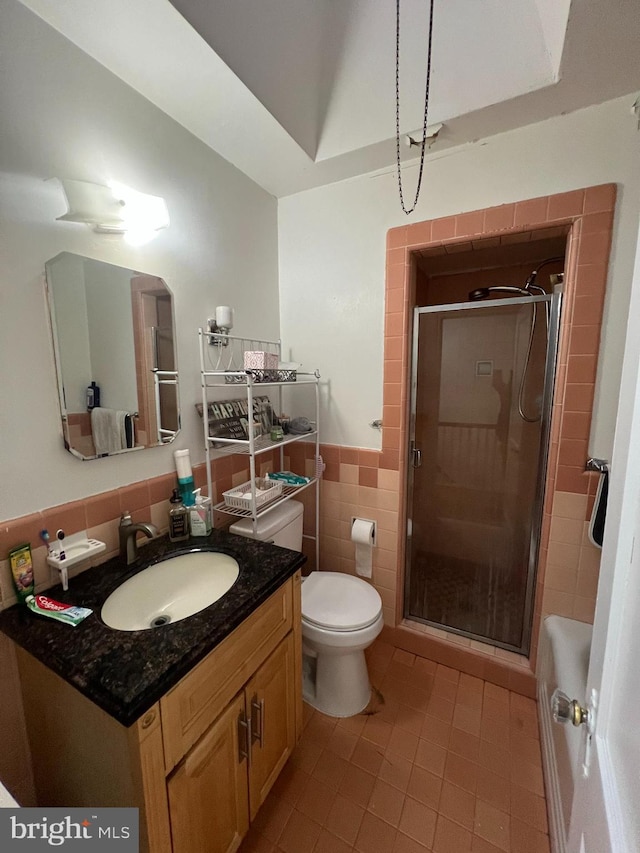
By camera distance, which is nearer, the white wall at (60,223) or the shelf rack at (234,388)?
the white wall at (60,223)

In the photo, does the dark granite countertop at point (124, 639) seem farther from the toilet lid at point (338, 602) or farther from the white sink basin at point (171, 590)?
the toilet lid at point (338, 602)

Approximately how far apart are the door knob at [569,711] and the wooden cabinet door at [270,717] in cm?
75

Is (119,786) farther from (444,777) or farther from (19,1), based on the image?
(19,1)

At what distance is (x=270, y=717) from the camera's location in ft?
3.58

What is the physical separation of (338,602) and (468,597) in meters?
0.88

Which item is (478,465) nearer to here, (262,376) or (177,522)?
(262,376)

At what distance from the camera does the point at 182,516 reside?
4.23 feet

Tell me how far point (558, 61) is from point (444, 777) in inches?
→ 95.3

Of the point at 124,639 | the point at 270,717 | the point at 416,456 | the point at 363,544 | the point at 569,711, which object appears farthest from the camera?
the point at 416,456

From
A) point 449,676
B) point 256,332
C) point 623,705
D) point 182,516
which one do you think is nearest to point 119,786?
point 182,516

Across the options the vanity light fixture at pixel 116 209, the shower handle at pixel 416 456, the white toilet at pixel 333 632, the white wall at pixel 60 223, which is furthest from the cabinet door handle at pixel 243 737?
the vanity light fixture at pixel 116 209

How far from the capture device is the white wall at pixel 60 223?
904 millimetres
